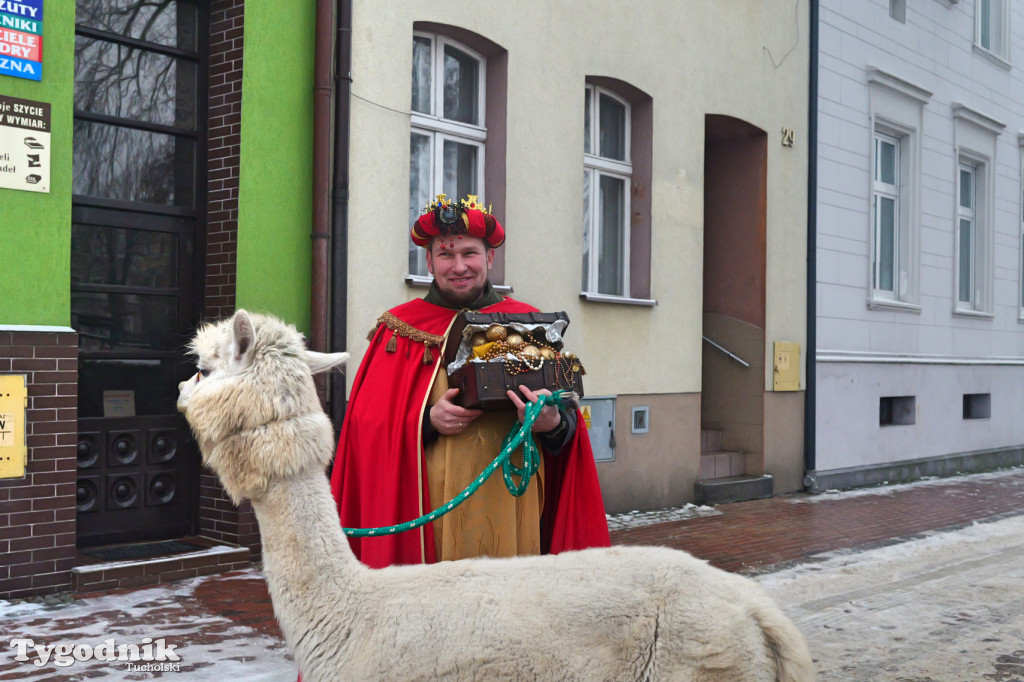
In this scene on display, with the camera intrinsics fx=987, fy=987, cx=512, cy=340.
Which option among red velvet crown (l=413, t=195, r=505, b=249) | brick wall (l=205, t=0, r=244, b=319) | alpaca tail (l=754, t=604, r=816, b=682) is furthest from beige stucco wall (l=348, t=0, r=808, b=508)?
alpaca tail (l=754, t=604, r=816, b=682)

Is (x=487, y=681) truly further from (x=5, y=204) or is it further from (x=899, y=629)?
(x=5, y=204)

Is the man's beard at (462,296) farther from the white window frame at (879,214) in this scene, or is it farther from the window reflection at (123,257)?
the white window frame at (879,214)

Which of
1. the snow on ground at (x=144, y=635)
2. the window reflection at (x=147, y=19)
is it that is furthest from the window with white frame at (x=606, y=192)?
the snow on ground at (x=144, y=635)

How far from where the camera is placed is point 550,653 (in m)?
2.53

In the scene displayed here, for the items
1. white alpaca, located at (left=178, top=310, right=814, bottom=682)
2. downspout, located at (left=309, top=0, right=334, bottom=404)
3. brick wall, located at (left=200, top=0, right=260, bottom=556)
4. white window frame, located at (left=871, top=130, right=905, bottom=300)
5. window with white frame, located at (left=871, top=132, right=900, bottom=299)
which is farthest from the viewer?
window with white frame, located at (left=871, top=132, right=900, bottom=299)

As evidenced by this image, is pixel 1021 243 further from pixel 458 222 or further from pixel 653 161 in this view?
pixel 458 222

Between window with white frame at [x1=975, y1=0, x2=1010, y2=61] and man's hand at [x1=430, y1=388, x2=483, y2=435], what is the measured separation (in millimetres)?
17669

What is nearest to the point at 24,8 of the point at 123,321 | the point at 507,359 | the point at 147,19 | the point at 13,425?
the point at 147,19

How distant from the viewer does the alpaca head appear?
8.64ft

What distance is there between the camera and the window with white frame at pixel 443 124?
28.9ft

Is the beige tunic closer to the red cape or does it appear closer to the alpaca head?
the red cape

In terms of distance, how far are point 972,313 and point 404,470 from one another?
15897mm

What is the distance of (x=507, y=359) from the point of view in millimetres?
3109

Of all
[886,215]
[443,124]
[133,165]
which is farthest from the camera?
[886,215]
